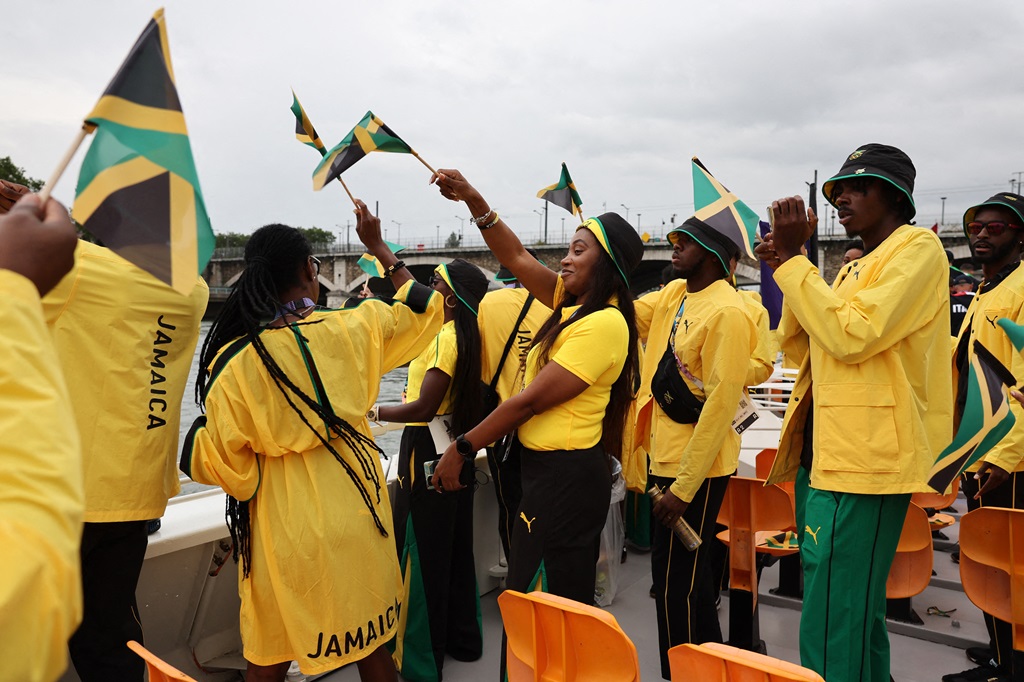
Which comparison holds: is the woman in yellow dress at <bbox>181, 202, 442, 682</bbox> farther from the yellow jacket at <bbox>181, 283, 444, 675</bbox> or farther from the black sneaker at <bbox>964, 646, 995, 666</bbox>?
the black sneaker at <bbox>964, 646, 995, 666</bbox>

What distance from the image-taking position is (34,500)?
87 centimetres

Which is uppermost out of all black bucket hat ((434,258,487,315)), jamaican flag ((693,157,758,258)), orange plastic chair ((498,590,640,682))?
jamaican flag ((693,157,758,258))

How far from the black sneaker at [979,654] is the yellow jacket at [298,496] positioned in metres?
2.83

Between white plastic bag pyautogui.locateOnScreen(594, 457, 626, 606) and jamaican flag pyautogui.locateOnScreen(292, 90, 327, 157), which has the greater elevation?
jamaican flag pyautogui.locateOnScreen(292, 90, 327, 157)

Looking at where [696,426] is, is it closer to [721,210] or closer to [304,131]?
[721,210]

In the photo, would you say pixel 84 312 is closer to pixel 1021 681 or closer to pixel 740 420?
pixel 740 420

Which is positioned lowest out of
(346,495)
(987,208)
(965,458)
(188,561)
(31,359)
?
(188,561)

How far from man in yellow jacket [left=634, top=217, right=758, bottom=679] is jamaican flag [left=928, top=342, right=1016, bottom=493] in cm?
84

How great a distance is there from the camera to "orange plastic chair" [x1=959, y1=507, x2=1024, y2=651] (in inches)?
118

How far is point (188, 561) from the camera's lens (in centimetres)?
314

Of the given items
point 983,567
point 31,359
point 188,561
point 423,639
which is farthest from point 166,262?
point 983,567

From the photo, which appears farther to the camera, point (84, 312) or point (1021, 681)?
point (1021, 681)

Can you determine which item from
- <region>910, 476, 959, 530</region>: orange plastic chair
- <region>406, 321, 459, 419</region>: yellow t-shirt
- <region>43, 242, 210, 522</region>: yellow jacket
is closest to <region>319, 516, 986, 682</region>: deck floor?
<region>910, 476, 959, 530</region>: orange plastic chair

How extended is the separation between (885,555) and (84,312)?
2.58m
